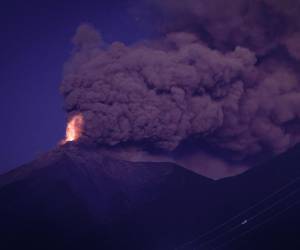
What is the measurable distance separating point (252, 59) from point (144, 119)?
361 inches

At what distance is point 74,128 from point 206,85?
323 inches

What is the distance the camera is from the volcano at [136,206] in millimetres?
18719

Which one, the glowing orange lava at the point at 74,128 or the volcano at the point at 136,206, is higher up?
the glowing orange lava at the point at 74,128

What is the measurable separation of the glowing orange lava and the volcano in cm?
64

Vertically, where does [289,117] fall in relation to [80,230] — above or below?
above

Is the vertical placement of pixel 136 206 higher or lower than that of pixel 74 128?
lower

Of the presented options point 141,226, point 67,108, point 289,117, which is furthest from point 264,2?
point 141,226

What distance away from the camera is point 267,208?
21500 millimetres

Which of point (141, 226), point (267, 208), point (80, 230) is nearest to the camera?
point (80, 230)

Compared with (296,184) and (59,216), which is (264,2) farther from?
(59,216)

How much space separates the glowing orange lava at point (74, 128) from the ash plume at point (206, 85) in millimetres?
364

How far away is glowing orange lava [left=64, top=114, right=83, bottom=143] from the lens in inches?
838

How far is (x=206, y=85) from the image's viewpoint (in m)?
23.0

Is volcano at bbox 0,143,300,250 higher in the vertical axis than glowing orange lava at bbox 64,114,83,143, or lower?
lower
